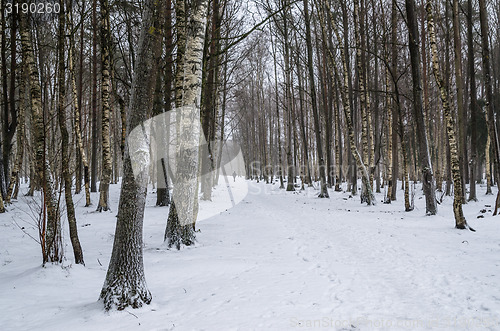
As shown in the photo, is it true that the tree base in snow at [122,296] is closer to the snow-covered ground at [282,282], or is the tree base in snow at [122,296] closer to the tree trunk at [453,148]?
the snow-covered ground at [282,282]

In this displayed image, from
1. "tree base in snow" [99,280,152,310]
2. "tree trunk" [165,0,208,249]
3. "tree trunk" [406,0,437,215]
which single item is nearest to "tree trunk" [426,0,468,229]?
"tree trunk" [406,0,437,215]

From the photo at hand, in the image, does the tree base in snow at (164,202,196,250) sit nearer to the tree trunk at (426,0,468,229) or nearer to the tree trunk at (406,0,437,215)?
the tree trunk at (426,0,468,229)

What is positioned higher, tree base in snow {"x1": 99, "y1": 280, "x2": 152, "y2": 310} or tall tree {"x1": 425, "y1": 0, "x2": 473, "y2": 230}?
tall tree {"x1": 425, "y1": 0, "x2": 473, "y2": 230}

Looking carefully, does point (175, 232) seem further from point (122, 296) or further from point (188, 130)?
point (122, 296)

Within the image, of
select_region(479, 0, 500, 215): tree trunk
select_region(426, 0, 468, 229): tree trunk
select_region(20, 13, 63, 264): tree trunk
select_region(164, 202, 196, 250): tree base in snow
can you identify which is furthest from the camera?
select_region(479, 0, 500, 215): tree trunk

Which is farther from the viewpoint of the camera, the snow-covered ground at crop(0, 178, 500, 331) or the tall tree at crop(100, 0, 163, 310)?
the tall tree at crop(100, 0, 163, 310)

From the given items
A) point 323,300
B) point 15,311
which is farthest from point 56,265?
point 323,300

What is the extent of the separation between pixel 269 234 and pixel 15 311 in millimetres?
4998

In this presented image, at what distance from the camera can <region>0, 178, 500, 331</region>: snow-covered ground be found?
9.68ft

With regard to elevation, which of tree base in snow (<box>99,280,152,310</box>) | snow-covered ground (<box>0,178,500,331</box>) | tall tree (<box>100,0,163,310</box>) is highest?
tall tree (<box>100,0,163,310</box>)

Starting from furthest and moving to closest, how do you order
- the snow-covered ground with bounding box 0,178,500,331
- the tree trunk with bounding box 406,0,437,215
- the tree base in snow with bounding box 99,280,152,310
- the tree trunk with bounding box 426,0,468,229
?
1. the tree trunk with bounding box 406,0,437,215
2. the tree trunk with bounding box 426,0,468,229
3. the tree base in snow with bounding box 99,280,152,310
4. the snow-covered ground with bounding box 0,178,500,331

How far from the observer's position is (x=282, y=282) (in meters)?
4.02

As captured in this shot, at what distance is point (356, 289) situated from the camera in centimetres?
368

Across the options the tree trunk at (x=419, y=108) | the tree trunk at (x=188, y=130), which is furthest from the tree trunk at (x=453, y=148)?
the tree trunk at (x=188, y=130)
